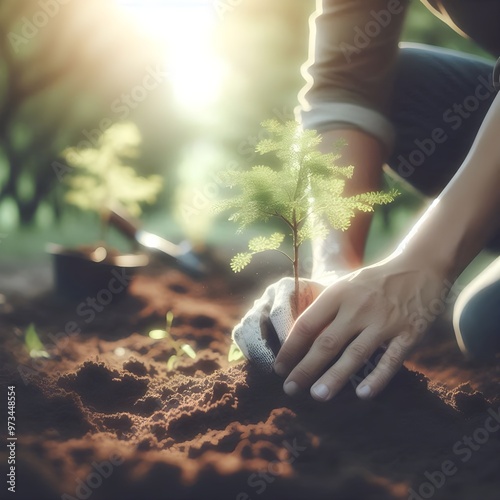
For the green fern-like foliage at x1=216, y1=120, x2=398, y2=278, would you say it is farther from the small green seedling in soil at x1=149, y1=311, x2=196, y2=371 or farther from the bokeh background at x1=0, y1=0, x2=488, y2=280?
the bokeh background at x1=0, y1=0, x2=488, y2=280

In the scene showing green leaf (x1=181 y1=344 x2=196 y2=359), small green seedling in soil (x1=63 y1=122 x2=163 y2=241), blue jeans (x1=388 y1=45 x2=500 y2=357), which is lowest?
green leaf (x1=181 y1=344 x2=196 y2=359)

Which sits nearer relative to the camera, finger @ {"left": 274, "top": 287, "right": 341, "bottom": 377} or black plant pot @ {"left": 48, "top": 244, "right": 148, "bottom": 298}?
finger @ {"left": 274, "top": 287, "right": 341, "bottom": 377}

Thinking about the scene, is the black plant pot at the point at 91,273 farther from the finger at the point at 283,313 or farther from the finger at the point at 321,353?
the finger at the point at 321,353

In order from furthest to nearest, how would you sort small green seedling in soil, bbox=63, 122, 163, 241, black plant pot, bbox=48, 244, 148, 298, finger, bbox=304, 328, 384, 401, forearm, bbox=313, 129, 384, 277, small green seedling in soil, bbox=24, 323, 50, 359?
small green seedling in soil, bbox=63, 122, 163, 241 < black plant pot, bbox=48, 244, 148, 298 < small green seedling in soil, bbox=24, 323, 50, 359 < forearm, bbox=313, 129, 384, 277 < finger, bbox=304, 328, 384, 401

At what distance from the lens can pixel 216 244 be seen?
3.17 meters

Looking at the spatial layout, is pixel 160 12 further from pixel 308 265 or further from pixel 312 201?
pixel 312 201

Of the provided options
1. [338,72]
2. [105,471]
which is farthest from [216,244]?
[105,471]

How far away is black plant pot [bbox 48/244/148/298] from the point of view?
248 cm

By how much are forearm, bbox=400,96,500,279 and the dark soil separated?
1.03 feet

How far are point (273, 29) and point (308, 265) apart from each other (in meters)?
1.69

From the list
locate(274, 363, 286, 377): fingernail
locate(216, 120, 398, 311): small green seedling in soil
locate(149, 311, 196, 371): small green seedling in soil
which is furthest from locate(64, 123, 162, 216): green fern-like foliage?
locate(274, 363, 286, 377): fingernail

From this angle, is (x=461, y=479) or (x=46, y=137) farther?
(x=46, y=137)

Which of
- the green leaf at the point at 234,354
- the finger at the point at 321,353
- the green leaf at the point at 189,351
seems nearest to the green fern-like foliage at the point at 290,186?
the finger at the point at 321,353

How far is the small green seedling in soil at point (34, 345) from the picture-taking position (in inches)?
76.4
